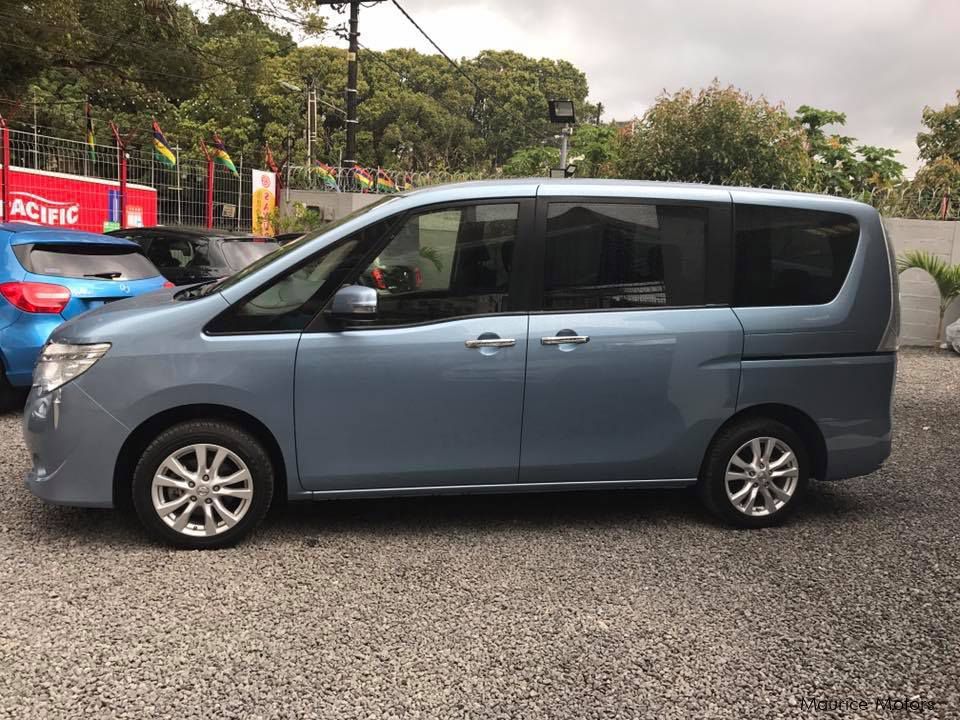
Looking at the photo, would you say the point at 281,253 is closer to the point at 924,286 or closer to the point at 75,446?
the point at 75,446

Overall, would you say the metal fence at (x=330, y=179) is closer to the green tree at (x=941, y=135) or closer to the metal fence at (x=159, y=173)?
the metal fence at (x=159, y=173)

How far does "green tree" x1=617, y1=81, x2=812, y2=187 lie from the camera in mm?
16328

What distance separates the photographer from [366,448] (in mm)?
3914

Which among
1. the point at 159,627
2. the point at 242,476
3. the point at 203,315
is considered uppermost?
the point at 203,315

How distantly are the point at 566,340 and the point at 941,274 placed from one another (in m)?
10.4

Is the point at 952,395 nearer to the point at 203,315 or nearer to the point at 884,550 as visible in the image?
the point at 884,550

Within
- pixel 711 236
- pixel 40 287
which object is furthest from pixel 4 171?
pixel 711 236

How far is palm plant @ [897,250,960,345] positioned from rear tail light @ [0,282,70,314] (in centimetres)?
1141

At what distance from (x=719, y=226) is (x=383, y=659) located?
2.80m

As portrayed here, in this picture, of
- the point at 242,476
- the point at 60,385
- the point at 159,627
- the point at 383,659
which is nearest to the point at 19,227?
the point at 60,385

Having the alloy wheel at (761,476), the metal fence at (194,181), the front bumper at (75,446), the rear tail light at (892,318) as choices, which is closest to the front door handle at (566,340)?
the alloy wheel at (761,476)

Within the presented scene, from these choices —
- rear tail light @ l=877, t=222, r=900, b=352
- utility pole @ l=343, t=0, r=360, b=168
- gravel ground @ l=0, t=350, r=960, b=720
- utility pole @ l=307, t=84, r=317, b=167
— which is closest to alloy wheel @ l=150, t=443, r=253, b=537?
gravel ground @ l=0, t=350, r=960, b=720

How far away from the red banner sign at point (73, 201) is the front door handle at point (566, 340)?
10.8 meters

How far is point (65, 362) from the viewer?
3.76 meters
